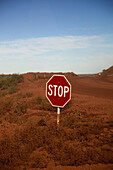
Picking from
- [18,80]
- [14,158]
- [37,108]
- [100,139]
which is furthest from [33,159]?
[18,80]

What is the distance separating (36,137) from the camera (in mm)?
4645

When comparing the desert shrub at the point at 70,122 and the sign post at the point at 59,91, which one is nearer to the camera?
the sign post at the point at 59,91

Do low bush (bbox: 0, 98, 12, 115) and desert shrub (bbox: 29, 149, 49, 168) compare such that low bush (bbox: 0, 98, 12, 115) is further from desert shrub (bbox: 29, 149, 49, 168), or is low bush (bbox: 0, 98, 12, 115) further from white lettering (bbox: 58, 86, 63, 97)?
white lettering (bbox: 58, 86, 63, 97)

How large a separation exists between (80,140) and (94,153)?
0.76 meters

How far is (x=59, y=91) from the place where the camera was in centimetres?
431

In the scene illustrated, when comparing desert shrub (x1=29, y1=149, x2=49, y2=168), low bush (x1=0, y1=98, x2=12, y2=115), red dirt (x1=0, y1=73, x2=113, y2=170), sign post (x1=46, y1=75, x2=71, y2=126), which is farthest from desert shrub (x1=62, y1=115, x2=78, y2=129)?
low bush (x1=0, y1=98, x2=12, y2=115)

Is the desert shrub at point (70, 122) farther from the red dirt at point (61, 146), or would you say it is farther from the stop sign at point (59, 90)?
the stop sign at point (59, 90)

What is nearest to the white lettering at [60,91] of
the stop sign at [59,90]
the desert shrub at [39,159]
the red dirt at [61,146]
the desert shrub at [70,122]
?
the stop sign at [59,90]

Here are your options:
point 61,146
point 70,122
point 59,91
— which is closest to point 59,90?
point 59,91

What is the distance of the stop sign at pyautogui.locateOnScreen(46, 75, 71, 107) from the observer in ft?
13.7

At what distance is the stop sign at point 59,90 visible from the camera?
417 cm

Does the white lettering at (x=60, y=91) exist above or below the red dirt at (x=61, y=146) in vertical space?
above

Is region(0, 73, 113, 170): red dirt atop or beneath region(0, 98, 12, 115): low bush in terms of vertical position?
beneath

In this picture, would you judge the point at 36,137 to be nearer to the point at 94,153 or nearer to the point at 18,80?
the point at 94,153
